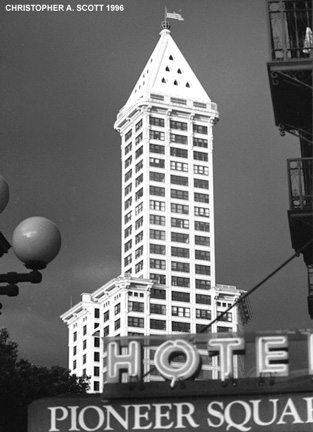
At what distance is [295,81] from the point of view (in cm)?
2631

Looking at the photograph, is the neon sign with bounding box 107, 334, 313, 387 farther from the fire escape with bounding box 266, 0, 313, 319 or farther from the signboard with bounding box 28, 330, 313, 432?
the fire escape with bounding box 266, 0, 313, 319

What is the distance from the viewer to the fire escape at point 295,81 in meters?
26.1

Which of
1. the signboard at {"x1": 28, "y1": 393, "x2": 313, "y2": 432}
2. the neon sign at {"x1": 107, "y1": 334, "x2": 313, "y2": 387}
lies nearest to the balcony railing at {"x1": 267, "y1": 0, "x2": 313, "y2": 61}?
the neon sign at {"x1": 107, "y1": 334, "x2": 313, "y2": 387}

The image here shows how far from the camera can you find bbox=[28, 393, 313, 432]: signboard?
59.3ft

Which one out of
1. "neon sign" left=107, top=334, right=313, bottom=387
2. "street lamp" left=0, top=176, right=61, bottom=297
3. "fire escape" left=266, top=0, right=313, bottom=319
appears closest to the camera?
"street lamp" left=0, top=176, right=61, bottom=297

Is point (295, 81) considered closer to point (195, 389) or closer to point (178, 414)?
point (195, 389)

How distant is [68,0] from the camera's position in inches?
1799

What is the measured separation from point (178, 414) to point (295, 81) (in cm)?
1022

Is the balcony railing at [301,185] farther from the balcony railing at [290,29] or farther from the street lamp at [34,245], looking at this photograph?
the street lamp at [34,245]

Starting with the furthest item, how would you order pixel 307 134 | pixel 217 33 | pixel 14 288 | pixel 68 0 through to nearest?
pixel 217 33 < pixel 68 0 < pixel 307 134 < pixel 14 288

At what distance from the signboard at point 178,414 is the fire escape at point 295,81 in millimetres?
7508

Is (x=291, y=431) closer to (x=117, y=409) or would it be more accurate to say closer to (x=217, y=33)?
(x=117, y=409)

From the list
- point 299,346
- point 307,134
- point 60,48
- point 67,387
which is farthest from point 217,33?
point 299,346

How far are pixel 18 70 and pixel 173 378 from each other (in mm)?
86817
